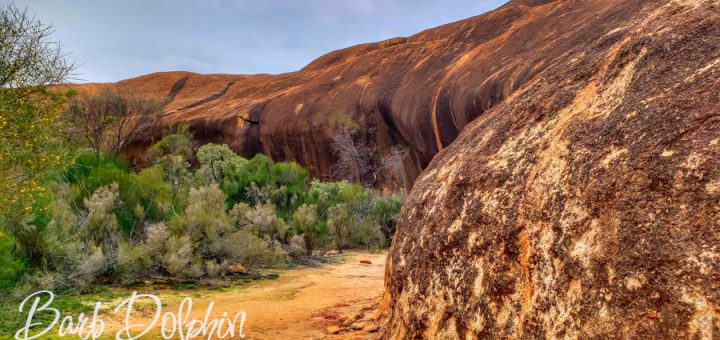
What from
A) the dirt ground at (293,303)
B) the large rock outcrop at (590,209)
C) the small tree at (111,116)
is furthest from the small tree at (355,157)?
the large rock outcrop at (590,209)

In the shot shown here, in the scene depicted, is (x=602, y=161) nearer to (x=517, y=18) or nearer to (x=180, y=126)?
(x=517, y=18)

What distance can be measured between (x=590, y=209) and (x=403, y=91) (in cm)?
1869

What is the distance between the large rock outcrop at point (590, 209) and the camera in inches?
76.2

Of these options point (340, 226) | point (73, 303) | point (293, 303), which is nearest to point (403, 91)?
point (340, 226)

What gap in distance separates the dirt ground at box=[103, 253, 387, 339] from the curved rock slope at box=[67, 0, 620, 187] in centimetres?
574

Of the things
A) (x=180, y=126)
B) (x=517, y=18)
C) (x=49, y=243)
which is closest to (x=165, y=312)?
(x=49, y=243)

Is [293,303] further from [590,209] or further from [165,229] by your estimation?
[590,209]

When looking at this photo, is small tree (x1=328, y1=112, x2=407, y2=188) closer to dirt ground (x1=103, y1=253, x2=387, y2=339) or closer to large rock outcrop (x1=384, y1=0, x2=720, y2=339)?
dirt ground (x1=103, y1=253, x2=387, y2=339)

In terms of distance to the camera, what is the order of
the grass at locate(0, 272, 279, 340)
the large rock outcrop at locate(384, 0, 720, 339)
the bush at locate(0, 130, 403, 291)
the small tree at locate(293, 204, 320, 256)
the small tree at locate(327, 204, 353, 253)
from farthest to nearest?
the small tree at locate(327, 204, 353, 253) < the small tree at locate(293, 204, 320, 256) < the bush at locate(0, 130, 403, 291) < the grass at locate(0, 272, 279, 340) < the large rock outcrop at locate(384, 0, 720, 339)

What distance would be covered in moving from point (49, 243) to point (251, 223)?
12.3ft

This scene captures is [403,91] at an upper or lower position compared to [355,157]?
upper

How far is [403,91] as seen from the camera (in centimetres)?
2070

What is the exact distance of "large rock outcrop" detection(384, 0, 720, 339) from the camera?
193 cm

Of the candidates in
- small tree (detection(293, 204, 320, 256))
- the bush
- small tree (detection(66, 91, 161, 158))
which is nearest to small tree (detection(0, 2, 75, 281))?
the bush
